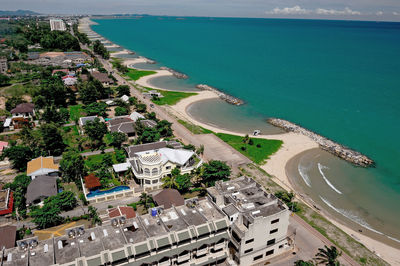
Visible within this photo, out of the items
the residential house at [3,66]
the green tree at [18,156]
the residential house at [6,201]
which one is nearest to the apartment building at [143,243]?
the residential house at [6,201]

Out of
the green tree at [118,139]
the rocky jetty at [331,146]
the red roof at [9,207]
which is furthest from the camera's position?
the rocky jetty at [331,146]

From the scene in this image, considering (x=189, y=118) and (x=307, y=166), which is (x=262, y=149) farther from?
(x=189, y=118)

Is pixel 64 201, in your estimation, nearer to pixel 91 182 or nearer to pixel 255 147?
pixel 91 182

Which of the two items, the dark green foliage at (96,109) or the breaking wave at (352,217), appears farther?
the dark green foliage at (96,109)

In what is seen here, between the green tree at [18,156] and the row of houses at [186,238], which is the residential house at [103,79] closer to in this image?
the green tree at [18,156]

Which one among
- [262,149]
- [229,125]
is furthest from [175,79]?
[262,149]

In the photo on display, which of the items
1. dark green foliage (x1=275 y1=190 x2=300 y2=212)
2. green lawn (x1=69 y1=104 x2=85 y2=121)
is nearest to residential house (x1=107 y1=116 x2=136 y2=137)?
green lawn (x1=69 y1=104 x2=85 y2=121)
